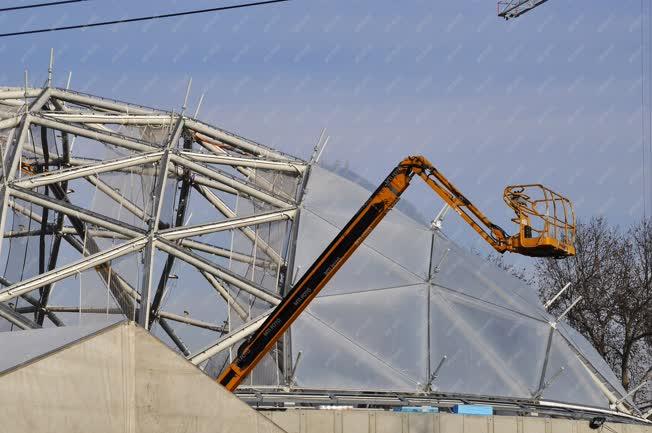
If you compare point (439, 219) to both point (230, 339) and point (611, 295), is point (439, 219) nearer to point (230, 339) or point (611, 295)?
point (230, 339)

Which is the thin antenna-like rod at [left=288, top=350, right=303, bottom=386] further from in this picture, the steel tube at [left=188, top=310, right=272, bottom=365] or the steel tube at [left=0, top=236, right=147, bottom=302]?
the steel tube at [left=0, top=236, right=147, bottom=302]

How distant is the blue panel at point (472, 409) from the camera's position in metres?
31.3

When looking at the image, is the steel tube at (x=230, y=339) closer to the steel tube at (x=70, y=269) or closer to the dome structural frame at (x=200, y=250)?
the dome structural frame at (x=200, y=250)

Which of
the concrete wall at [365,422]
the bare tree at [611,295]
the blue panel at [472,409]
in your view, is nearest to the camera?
the concrete wall at [365,422]

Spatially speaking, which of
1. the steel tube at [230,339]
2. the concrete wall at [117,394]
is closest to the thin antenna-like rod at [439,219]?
the steel tube at [230,339]

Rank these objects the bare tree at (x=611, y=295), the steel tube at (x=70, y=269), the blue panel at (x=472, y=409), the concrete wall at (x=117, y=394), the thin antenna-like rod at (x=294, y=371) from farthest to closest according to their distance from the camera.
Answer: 1. the bare tree at (x=611, y=295)
2. the thin antenna-like rod at (x=294, y=371)
3. the steel tube at (x=70, y=269)
4. the blue panel at (x=472, y=409)
5. the concrete wall at (x=117, y=394)

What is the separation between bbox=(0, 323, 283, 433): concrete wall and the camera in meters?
16.5

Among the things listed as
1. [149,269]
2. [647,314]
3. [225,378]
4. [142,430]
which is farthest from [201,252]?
[647,314]

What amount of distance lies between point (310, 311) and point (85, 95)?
1152 cm

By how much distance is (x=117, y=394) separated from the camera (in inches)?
688

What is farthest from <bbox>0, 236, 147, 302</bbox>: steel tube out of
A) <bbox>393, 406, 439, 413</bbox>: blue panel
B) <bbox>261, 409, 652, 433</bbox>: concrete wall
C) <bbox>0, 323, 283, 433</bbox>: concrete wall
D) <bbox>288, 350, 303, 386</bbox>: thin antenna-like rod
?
<bbox>0, 323, 283, 433</bbox>: concrete wall

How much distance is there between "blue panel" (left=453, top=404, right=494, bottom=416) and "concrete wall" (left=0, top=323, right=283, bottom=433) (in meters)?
13.3

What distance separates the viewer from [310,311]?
34062 millimetres

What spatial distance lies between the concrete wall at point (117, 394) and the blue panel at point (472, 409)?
13.3 m
